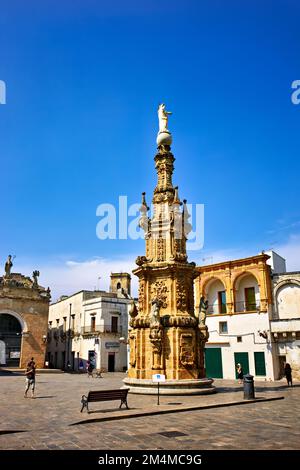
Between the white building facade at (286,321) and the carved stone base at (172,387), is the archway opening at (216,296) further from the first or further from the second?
A: the carved stone base at (172,387)

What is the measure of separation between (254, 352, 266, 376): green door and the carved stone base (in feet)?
39.9

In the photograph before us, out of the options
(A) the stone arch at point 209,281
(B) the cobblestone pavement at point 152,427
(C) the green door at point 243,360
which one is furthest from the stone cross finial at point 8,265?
(B) the cobblestone pavement at point 152,427

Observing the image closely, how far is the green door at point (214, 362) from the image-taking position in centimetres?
2964

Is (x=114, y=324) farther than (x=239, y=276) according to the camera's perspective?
Yes

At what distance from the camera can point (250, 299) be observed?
29516 mm

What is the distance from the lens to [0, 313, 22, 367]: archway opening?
39812mm

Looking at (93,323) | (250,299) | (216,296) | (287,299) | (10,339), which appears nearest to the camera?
(287,299)

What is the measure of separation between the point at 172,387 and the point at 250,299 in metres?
15.2

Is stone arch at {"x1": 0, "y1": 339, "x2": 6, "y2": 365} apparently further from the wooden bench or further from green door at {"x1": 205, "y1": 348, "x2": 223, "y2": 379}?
the wooden bench

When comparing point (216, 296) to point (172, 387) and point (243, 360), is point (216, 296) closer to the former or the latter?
point (243, 360)

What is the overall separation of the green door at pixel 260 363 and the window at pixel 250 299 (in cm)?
319

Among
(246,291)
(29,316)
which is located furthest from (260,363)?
(29,316)

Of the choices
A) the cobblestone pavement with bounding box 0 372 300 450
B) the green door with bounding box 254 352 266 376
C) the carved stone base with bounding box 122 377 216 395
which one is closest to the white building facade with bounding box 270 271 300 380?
the green door with bounding box 254 352 266 376

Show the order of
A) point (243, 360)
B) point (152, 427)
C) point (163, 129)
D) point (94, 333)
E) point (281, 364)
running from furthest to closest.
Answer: point (94, 333)
point (243, 360)
point (281, 364)
point (163, 129)
point (152, 427)
